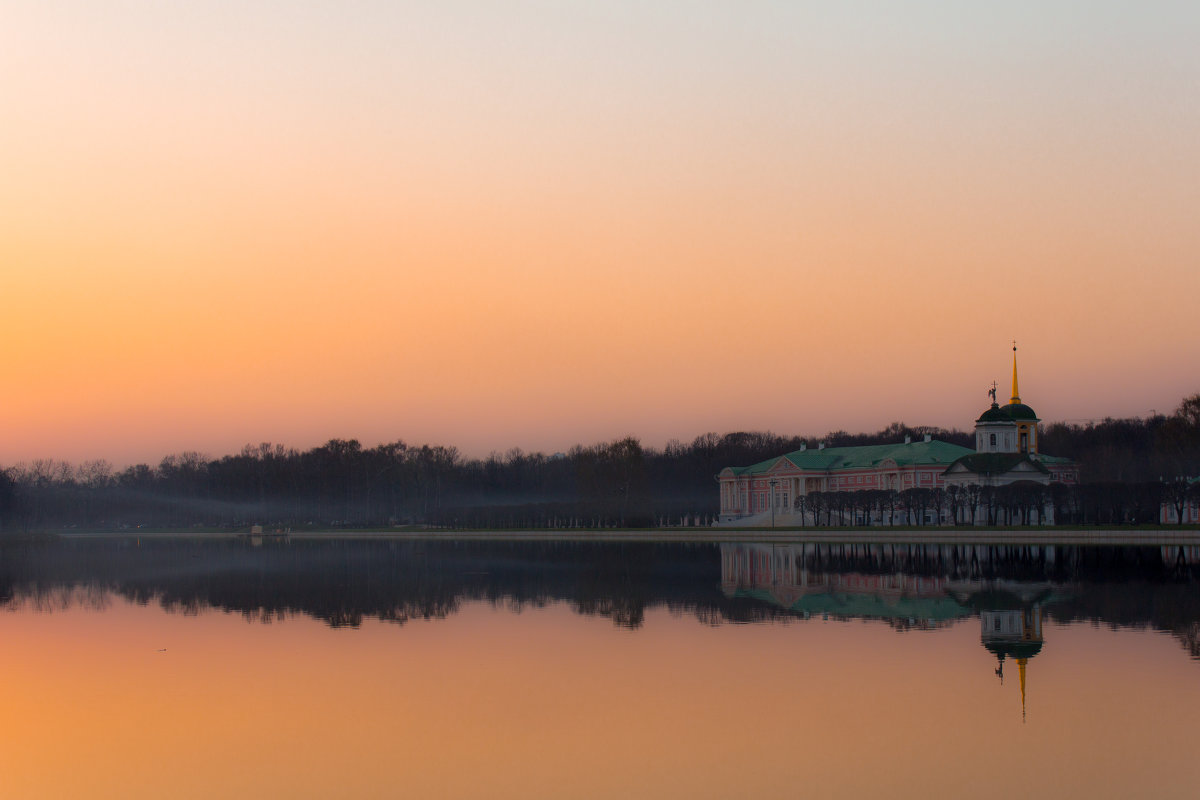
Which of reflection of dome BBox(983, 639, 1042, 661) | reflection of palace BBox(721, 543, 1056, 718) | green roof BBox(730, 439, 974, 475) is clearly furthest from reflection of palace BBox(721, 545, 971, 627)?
green roof BBox(730, 439, 974, 475)

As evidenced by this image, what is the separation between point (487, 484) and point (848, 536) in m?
103

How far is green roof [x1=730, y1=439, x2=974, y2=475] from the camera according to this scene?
112438mm

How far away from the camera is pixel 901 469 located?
11325 cm

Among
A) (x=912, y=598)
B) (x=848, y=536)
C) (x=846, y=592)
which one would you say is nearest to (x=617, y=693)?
(x=912, y=598)

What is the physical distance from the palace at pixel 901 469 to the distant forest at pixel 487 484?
4.48 meters

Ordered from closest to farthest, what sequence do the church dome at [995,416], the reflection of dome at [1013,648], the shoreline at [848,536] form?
the reflection of dome at [1013,648]
the shoreline at [848,536]
the church dome at [995,416]

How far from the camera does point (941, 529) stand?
78.2 metres

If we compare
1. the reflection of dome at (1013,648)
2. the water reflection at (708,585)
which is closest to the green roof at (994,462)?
the water reflection at (708,585)

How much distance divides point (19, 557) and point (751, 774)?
8123 centimetres

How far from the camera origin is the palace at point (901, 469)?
340 ft

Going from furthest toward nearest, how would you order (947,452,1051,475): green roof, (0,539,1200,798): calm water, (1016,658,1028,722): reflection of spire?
(947,452,1051,475): green roof
(1016,658,1028,722): reflection of spire
(0,539,1200,798): calm water

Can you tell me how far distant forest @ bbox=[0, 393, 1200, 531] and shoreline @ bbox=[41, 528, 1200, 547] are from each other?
10.2 metres

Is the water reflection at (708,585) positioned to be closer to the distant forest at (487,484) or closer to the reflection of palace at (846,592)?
the reflection of palace at (846,592)

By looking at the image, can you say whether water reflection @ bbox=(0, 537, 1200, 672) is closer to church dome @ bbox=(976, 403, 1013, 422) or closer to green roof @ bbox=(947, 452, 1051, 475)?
green roof @ bbox=(947, 452, 1051, 475)
